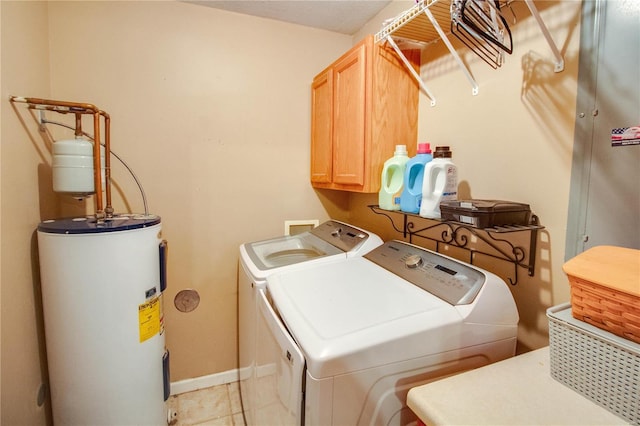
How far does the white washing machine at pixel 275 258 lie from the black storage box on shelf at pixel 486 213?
2.02ft

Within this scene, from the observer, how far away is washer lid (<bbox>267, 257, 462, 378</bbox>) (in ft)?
2.82

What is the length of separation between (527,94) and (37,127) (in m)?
2.27

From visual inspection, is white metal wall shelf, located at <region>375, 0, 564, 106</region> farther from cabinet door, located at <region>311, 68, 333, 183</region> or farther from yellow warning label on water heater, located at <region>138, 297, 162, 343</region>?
yellow warning label on water heater, located at <region>138, 297, 162, 343</region>

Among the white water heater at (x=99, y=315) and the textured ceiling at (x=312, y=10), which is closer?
the white water heater at (x=99, y=315)

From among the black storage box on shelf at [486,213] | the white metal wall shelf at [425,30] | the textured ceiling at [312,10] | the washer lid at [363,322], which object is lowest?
the washer lid at [363,322]

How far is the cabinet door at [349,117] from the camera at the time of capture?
5.39ft

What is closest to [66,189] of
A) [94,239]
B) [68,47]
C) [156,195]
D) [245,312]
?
[94,239]

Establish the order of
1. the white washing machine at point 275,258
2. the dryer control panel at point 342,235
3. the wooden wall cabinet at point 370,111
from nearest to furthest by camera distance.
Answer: the white washing machine at point 275,258
the wooden wall cabinet at point 370,111
the dryer control panel at point 342,235

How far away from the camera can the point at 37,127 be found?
1556mm

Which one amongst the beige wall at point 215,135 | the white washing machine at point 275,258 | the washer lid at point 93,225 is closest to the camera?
the beige wall at point 215,135

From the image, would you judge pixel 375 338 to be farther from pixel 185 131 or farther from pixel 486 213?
pixel 185 131

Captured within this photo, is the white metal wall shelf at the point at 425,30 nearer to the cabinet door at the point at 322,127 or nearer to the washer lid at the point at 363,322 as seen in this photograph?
the cabinet door at the point at 322,127

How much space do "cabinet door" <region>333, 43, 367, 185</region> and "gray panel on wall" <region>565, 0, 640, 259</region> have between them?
2.96ft

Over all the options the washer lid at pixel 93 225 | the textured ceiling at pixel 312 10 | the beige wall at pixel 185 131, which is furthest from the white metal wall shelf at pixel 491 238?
the textured ceiling at pixel 312 10
